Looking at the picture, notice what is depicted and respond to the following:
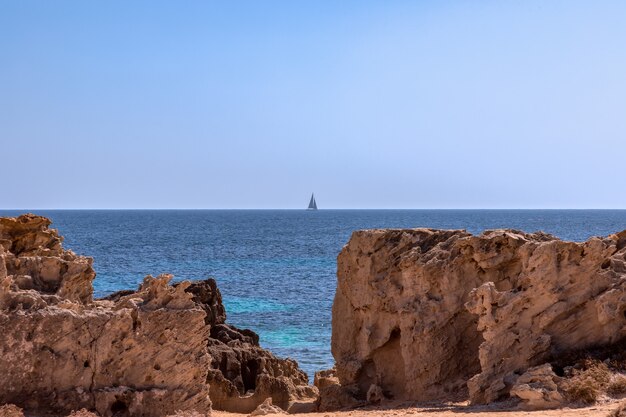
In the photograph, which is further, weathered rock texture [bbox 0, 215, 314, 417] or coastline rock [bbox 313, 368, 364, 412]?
coastline rock [bbox 313, 368, 364, 412]

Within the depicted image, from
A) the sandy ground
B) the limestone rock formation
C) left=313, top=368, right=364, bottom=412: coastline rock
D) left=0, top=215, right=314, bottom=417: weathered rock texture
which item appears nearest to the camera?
the sandy ground

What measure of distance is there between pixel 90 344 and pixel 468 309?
6.19 metres

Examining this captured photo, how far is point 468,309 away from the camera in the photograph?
1464 centimetres

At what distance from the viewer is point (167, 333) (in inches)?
523

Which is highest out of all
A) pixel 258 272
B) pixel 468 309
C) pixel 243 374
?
pixel 468 309

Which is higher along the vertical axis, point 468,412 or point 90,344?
point 90,344

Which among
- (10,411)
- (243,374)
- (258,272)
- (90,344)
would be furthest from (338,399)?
(258,272)

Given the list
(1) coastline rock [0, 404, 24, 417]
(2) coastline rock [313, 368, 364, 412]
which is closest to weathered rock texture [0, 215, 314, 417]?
(1) coastline rock [0, 404, 24, 417]

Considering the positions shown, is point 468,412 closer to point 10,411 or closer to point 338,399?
point 338,399

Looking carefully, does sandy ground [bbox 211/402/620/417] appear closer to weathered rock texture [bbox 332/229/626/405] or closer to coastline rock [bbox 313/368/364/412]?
weathered rock texture [bbox 332/229/626/405]

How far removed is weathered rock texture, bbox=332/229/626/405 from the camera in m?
14.2

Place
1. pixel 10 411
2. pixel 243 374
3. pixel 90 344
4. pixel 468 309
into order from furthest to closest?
pixel 243 374, pixel 468 309, pixel 90 344, pixel 10 411

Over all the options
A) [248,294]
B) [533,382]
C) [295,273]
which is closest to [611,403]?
[533,382]

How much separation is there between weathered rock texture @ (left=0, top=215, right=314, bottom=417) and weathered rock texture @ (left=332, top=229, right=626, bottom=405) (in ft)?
15.3
